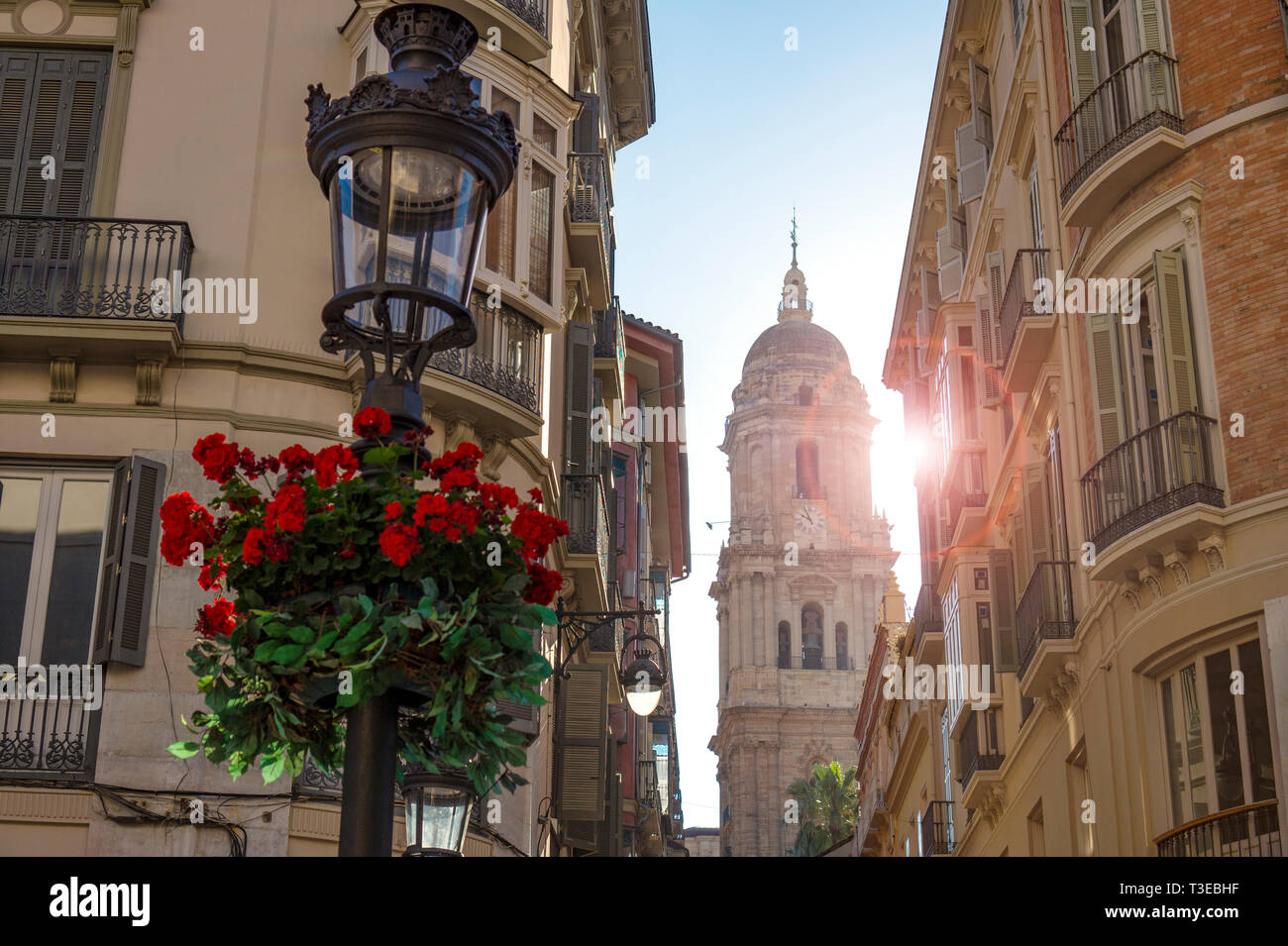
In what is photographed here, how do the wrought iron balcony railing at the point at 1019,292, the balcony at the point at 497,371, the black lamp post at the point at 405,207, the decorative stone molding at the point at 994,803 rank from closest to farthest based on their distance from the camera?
1. the black lamp post at the point at 405,207
2. the balcony at the point at 497,371
3. the wrought iron balcony railing at the point at 1019,292
4. the decorative stone molding at the point at 994,803

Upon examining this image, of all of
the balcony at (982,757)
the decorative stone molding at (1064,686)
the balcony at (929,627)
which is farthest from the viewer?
the balcony at (929,627)

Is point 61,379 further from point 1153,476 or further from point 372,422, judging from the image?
point 1153,476

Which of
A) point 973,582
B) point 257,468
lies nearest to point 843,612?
point 973,582

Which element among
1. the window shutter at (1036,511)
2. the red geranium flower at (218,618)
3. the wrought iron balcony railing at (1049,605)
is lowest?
the red geranium flower at (218,618)

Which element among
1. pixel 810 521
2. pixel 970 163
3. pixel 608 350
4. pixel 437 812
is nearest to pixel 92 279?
pixel 437 812

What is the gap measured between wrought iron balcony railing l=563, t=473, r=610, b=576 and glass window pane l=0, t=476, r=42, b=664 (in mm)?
7020

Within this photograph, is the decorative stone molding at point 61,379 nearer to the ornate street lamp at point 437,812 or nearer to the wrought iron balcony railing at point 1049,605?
the ornate street lamp at point 437,812

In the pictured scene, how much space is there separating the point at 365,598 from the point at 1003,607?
54.4 feet

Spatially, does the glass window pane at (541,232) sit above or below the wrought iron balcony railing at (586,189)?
below

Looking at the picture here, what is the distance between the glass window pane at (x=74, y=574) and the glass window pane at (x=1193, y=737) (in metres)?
9.62

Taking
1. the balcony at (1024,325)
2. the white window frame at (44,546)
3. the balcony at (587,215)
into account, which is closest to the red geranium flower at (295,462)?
the white window frame at (44,546)

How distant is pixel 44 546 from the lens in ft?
50.2

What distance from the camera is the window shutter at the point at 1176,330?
14898 mm
